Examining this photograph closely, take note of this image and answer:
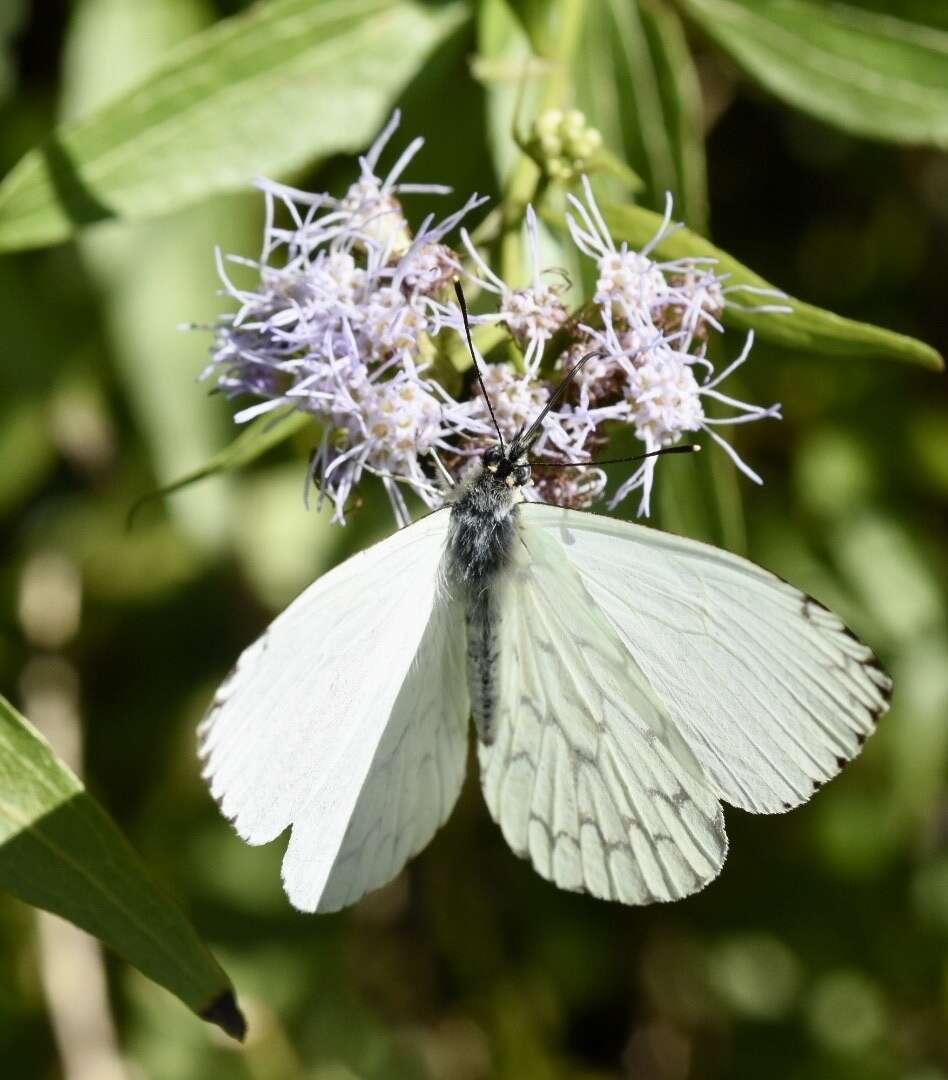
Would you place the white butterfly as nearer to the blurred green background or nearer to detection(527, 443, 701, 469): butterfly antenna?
detection(527, 443, 701, 469): butterfly antenna

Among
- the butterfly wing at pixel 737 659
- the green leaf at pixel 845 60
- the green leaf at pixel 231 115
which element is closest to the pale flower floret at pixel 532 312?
the butterfly wing at pixel 737 659

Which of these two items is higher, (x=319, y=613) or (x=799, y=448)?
(x=319, y=613)

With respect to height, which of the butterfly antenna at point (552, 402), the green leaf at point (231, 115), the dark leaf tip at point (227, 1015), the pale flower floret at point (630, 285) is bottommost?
the dark leaf tip at point (227, 1015)

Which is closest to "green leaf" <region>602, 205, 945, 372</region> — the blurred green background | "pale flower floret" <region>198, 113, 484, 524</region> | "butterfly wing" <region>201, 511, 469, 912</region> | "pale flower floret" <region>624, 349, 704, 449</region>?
"pale flower floret" <region>624, 349, 704, 449</region>

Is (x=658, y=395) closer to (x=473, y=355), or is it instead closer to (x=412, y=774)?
(x=473, y=355)

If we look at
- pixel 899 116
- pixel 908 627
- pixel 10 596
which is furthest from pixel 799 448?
pixel 10 596

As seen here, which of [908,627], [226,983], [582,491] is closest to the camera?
[226,983]

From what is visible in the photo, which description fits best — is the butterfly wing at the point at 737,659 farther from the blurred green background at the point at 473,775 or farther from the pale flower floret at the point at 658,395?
the blurred green background at the point at 473,775

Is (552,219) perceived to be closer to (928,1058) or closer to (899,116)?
(899,116)
